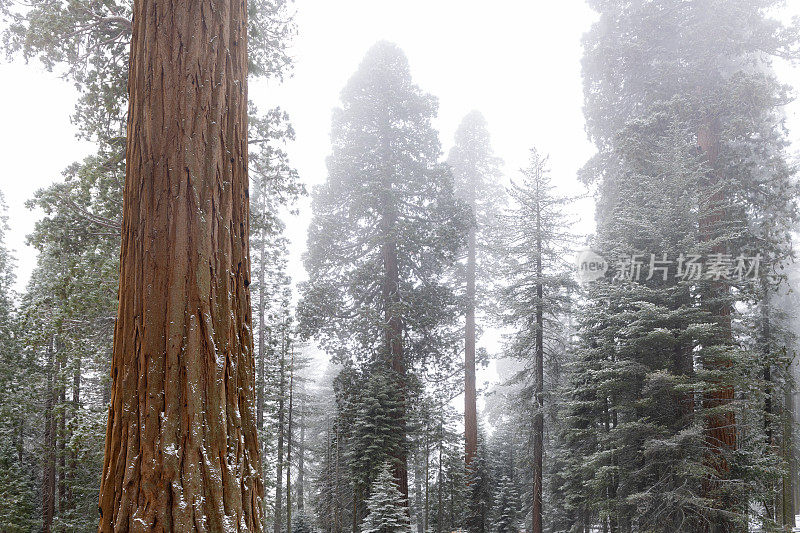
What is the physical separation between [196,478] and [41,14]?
19.6 feet

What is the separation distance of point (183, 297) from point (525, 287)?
45.2 feet

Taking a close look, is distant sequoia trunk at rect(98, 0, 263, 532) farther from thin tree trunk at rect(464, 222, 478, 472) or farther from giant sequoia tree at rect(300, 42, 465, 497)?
thin tree trunk at rect(464, 222, 478, 472)

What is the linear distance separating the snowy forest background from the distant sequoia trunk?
2695 mm

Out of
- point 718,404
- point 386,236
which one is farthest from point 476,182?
point 718,404

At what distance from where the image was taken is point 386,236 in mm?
14273

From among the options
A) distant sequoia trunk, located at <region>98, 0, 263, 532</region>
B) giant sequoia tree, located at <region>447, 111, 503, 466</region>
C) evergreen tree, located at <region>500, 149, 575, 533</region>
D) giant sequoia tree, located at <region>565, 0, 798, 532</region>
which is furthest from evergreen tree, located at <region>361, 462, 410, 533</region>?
giant sequoia tree, located at <region>447, 111, 503, 466</region>

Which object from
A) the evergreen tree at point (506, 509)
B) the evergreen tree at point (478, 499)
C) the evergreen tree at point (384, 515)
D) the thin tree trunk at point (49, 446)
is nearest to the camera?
the evergreen tree at point (384, 515)

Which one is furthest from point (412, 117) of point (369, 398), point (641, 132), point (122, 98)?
point (122, 98)

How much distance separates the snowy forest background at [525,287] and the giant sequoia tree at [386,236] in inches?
3.5

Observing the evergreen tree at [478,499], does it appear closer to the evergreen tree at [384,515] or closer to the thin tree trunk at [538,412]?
the thin tree trunk at [538,412]

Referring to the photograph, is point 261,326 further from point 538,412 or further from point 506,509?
point 506,509

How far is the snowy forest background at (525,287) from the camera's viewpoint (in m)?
8.32

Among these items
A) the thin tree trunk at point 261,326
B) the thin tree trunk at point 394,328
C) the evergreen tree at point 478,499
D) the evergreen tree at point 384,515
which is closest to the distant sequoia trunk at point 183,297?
the evergreen tree at point 384,515

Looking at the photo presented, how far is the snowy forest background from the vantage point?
27.3ft
